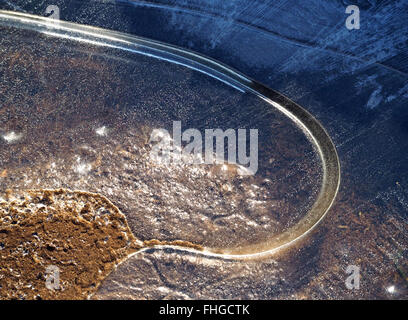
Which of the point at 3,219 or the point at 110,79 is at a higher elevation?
the point at 110,79

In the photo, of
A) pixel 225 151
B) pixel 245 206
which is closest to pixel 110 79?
pixel 225 151

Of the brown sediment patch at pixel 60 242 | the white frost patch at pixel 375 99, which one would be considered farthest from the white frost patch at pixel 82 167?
the white frost patch at pixel 375 99

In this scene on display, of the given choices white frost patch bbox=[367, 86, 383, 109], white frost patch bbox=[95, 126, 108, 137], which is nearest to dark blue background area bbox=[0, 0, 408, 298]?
white frost patch bbox=[367, 86, 383, 109]

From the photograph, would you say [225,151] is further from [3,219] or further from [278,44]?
[3,219]

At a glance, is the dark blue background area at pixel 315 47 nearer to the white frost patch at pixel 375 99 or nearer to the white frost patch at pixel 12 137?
Answer: the white frost patch at pixel 375 99
